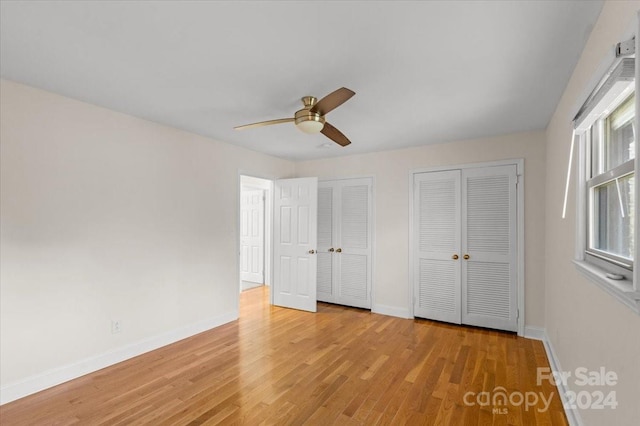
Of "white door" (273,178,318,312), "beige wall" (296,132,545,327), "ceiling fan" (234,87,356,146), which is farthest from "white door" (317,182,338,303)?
"ceiling fan" (234,87,356,146)

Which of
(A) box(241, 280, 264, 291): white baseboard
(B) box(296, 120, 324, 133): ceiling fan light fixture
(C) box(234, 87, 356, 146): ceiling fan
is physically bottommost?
(A) box(241, 280, 264, 291): white baseboard

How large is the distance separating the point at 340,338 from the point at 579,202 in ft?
A: 8.72

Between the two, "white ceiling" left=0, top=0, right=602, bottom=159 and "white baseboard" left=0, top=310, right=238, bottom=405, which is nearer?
"white ceiling" left=0, top=0, right=602, bottom=159

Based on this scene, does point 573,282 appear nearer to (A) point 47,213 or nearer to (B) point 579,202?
(B) point 579,202

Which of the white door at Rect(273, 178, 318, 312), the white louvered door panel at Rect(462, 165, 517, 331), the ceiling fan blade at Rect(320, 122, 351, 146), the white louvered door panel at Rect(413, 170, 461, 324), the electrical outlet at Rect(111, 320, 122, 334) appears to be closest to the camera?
the ceiling fan blade at Rect(320, 122, 351, 146)

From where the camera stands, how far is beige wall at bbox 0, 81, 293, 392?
2.44 metres

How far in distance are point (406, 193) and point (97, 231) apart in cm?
371

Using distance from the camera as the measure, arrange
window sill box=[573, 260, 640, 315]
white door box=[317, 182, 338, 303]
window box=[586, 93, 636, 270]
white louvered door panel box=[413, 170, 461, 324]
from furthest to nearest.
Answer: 1. white door box=[317, 182, 338, 303]
2. white louvered door panel box=[413, 170, 461, 324]
3. window box=[586, 93, 636, 270]
4. window sill box=[573, 260, 640, 315]

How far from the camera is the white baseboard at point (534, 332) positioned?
11.9ft

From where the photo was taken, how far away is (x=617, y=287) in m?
1.25

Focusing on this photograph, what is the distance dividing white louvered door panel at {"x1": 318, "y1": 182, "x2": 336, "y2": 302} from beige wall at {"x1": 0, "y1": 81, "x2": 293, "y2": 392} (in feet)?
5.55

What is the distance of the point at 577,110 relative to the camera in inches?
74.3

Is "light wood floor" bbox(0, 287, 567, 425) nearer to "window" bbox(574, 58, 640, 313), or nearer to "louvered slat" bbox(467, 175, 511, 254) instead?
"louvered slat" bbox(467, 175, 511, 254)

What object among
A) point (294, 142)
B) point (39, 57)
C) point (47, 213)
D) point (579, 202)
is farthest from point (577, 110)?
point (47, 213)
